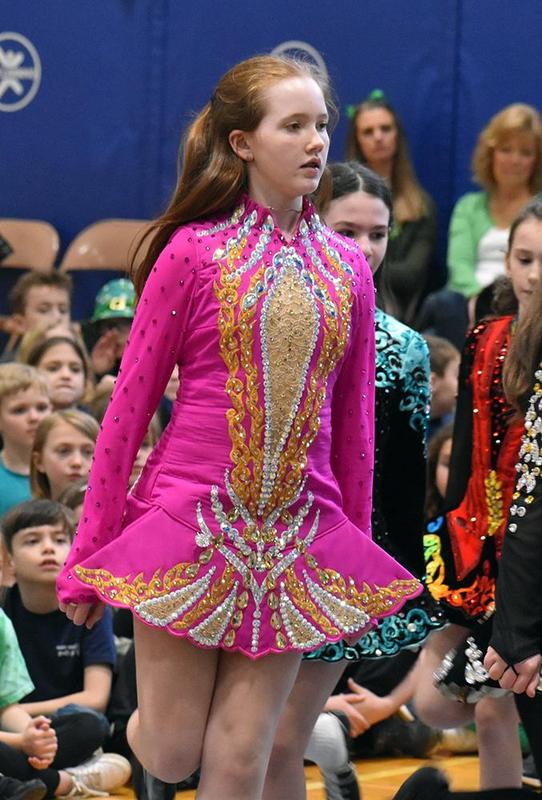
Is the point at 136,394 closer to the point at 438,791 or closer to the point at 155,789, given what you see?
the point at 438,791

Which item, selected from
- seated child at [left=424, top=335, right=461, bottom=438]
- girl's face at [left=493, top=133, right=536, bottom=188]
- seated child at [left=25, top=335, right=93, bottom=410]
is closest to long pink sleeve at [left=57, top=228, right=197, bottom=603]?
seated child at [left=424, top=335, right=461, bottom=438]

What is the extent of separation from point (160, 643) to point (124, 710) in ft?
7.61

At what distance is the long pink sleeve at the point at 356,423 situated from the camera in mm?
3561

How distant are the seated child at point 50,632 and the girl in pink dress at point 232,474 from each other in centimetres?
201

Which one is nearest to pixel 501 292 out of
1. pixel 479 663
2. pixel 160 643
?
pixel 479 663

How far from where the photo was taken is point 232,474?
3.33 meters

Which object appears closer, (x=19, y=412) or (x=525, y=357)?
(x=525, y=357)

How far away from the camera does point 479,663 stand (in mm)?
3754

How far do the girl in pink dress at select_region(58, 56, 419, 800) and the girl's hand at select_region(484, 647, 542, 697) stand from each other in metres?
0.34

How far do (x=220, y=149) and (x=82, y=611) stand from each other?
41.5 inches

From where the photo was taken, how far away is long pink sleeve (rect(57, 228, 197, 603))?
10.9 ft

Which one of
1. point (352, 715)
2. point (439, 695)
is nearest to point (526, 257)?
point (439, 695)

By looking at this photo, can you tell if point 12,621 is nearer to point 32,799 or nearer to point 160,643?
point 32,799

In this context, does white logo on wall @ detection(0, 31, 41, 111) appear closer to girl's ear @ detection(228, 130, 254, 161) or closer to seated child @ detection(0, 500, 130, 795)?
seated child @ detection(0, 500, 130, 795)
